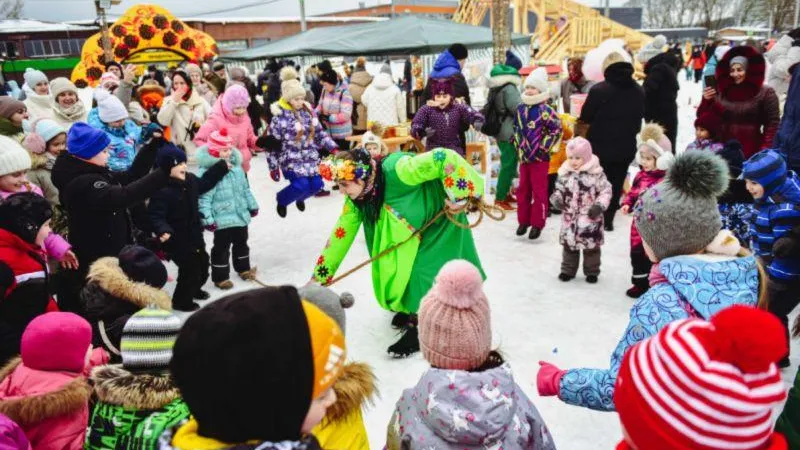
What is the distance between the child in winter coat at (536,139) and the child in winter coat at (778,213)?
93.7 inches

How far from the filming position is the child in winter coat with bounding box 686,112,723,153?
449 cm

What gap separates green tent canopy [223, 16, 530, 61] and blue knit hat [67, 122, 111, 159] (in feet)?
23.1

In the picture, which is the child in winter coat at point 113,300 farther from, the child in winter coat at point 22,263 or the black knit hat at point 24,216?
the black knit hat at point 24,216

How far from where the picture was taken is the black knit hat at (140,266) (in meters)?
2.49

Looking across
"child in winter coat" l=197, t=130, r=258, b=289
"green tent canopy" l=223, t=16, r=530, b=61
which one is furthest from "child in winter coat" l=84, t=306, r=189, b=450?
"green tent canopy" l=223, t=16, r=530, b=61

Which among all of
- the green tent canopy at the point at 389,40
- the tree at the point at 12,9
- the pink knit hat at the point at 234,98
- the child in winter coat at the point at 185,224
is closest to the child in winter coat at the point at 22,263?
the child in winter coat at the point at 185,224

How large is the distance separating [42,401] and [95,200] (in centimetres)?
188

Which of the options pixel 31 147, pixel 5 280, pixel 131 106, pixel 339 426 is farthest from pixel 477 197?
pixel 131 106

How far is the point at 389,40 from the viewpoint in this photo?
399 inches

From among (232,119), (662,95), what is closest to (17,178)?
(232,119)

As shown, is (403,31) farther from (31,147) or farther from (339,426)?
(339,426)

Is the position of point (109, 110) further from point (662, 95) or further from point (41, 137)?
point (662, 95)

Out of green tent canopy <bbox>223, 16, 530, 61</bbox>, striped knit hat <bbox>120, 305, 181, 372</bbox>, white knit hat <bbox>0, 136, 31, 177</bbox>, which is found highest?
green tent canopy <bbox>223, 16, 530, 61</bbox>

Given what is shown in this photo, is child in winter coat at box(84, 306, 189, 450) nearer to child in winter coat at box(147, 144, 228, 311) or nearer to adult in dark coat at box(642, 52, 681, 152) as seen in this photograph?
child in winter coat at box(147, 144, 228, 311)
